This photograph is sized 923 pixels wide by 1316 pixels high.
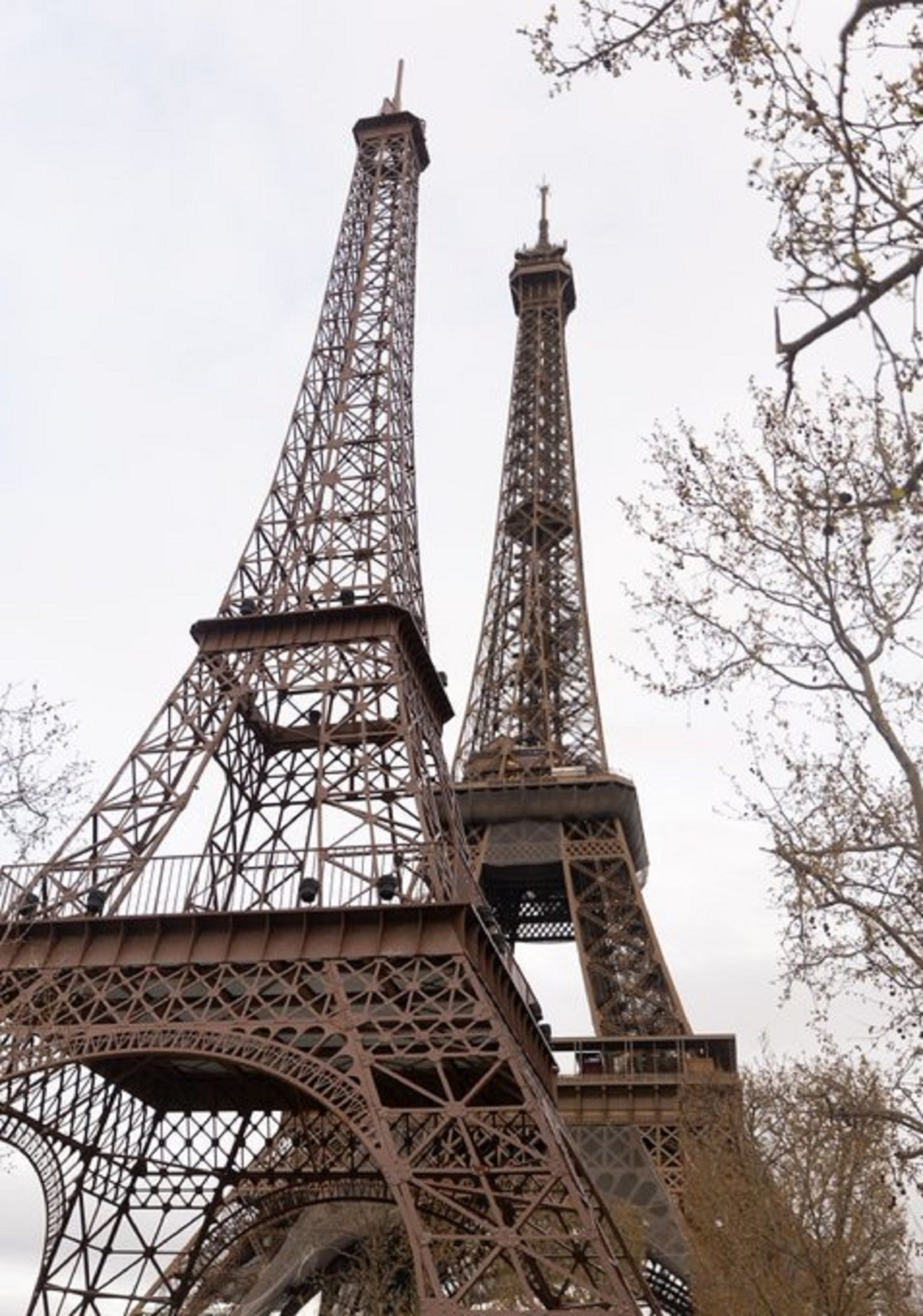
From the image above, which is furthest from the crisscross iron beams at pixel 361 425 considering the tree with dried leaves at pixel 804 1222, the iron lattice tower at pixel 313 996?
the tree with dried leaves at pixel 804 1222

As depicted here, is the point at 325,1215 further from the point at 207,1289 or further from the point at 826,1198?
the point at 826,1198

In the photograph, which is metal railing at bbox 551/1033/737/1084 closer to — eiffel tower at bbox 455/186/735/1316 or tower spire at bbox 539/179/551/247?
eiffel tower at bbox 455/186/735/1316

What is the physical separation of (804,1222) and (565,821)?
2685cm

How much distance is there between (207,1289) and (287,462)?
19.8m

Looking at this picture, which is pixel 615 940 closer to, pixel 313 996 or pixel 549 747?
pixel 549 747

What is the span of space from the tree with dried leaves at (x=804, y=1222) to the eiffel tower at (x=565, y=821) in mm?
6793

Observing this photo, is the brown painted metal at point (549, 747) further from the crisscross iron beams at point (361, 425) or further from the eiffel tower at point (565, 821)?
→ the crisscross iron beams at point (361, 425)

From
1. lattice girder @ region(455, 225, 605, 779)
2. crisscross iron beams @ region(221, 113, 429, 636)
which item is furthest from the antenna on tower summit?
→ lattice girder @ region(455, 225, 605, 779)

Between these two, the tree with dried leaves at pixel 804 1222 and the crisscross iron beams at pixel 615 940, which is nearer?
the tree with dried leaves at pixel 804 1222

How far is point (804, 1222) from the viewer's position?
2322cm

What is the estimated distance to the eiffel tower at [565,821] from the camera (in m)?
39.5

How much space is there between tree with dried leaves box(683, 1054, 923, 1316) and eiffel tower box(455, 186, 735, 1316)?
22.3 feet

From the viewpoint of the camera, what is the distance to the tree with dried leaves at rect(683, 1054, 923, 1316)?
2167 centimetres

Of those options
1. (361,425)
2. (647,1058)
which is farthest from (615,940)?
(361,425)
